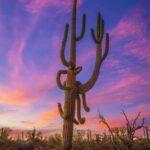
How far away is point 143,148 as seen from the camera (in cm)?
1720

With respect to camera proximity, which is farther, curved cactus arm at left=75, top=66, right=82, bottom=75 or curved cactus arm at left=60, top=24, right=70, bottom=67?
curved cactus arm at left=60, top=24, right=70, bottom=67

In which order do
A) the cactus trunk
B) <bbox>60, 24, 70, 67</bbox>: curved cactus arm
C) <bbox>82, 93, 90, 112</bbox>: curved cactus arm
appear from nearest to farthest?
the cactus trunk
<bbox>82, 93, 90, 112</bbox>: curved cactus arm
<bbox>60, 24, 70, 67</bbox>: curved cactus arm

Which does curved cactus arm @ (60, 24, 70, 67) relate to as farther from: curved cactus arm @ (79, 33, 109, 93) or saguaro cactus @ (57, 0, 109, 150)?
curved cactus arm @ (79, 33, 109, 93)

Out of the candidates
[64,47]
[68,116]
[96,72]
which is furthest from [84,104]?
[64,47]

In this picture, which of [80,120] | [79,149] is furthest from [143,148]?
[80,120]

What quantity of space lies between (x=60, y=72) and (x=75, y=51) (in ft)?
2.65

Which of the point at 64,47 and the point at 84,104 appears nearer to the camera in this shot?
the point at 84,104

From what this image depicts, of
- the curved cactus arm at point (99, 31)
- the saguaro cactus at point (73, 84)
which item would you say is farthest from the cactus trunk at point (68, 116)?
the curved cactus arm at point (99, 31)

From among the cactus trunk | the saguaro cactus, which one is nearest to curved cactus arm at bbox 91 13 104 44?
the saguaro cactus

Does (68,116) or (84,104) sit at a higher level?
(84,104)

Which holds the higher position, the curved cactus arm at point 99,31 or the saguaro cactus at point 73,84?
the curved cactus arm at point 99,31

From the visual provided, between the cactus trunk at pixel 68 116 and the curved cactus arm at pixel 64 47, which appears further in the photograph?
the curved cactus arm at pixel 64 47

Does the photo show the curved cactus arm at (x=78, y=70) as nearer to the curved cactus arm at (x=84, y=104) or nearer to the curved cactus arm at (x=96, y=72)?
the curved cactus arm at (x=96, y=72)

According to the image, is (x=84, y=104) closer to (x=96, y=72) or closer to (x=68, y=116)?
(x=68, y=116)
